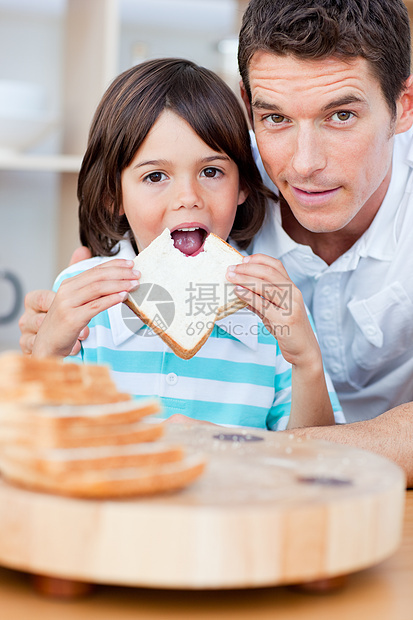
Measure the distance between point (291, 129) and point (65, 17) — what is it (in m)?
1.84

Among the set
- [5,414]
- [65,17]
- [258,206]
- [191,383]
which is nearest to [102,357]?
[191,383]

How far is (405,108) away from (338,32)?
344mm

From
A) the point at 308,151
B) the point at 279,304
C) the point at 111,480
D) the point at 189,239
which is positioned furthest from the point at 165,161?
the point at 111,480

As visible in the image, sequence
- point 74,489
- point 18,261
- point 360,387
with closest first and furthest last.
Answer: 1. point 74,489
2. point 360,387
3. point 18,261

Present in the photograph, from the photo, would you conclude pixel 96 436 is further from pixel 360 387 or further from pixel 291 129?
pixel 360 387

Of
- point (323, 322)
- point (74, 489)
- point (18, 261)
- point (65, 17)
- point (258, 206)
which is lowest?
point (18, 261)

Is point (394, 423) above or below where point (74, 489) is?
below

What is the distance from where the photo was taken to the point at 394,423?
4.12ft

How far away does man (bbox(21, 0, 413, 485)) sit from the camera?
148 centimetres

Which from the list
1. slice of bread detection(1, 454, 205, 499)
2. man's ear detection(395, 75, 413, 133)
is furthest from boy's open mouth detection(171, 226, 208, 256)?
slice of bread detection(1, 454, 205, 499)

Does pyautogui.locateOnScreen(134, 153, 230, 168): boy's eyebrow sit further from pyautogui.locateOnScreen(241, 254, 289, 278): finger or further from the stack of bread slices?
the stack of bread slices

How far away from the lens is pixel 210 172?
5.38 feet

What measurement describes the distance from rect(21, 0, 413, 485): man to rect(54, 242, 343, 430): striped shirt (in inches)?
7.2

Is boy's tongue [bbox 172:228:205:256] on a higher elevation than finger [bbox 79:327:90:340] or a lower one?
higher
